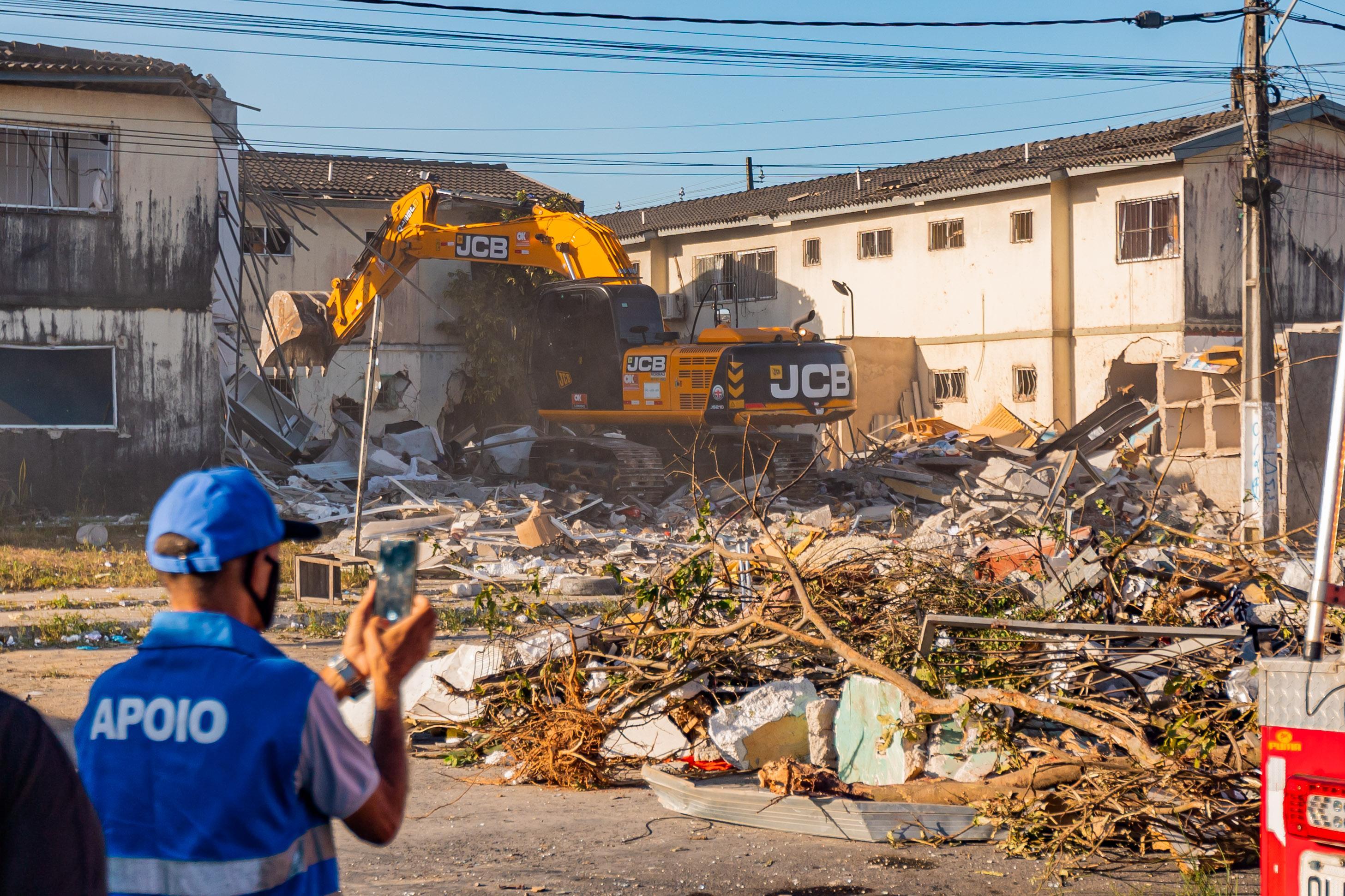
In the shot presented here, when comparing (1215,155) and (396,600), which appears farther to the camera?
(1215,155)

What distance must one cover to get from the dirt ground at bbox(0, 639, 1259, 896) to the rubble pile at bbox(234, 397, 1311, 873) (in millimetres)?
156

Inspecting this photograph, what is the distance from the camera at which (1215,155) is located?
2530cm

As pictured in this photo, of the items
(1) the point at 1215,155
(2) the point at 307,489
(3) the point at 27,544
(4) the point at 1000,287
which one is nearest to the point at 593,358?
(2) the point at 307,489

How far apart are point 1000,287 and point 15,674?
2242cm

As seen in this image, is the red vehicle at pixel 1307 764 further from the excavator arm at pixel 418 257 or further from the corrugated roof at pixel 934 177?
the corrugated roof at pixel 934 177

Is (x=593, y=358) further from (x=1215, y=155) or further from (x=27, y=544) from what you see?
(x=1215, y=155)

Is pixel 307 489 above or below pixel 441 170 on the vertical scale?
below

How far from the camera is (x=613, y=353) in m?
20.5

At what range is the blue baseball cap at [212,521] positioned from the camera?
89.8 inches

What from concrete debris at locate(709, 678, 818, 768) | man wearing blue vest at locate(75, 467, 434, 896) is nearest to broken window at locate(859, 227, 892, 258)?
concrete debris at locate(709, 678, 818, 768)

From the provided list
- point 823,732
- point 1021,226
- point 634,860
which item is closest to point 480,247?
point 1021,226

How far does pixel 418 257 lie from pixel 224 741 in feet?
61.9

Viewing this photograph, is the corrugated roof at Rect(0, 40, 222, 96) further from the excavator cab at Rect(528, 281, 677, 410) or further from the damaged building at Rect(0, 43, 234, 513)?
the excavator cab at Rect(528, 281, 677, 410)

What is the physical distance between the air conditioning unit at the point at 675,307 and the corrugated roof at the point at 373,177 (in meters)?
4.41
